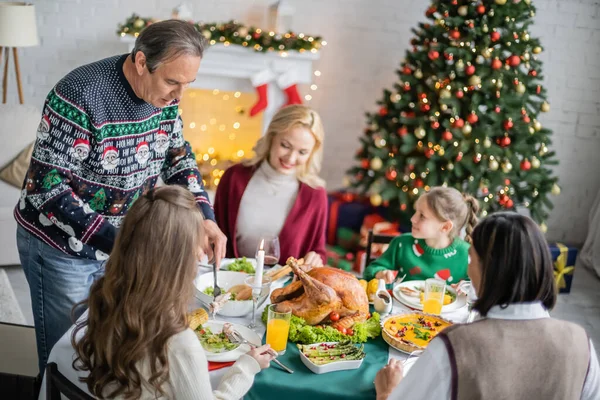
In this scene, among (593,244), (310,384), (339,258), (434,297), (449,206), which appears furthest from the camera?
(593,244)

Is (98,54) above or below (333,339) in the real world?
above

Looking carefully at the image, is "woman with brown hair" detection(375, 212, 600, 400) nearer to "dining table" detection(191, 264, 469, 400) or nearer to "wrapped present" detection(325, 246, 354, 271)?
"dining table" detection(191, 264, 469, 400)

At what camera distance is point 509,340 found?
1.49 metres

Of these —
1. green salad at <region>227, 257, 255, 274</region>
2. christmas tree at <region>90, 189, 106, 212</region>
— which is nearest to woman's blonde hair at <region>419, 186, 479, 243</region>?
green salad at <region>227, 257, 255, 274</region>

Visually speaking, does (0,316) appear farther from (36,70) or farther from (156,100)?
(36,70)

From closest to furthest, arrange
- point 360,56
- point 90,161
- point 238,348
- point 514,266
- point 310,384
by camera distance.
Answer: point 514,266, point 310,384, point 238,348, point 90,161, point 360,56

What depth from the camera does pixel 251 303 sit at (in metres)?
2.11

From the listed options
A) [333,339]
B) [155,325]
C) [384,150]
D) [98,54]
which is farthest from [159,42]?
[98,54]

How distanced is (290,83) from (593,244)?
2537 millimetres

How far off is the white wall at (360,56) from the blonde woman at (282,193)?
8.15 ft

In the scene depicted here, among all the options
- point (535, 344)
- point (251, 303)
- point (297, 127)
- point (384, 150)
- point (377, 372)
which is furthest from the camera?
point (384, 150)

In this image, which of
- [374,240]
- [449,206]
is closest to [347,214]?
[374,240]

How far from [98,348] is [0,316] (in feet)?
7.56

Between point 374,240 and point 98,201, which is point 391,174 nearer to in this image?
point 374,240
